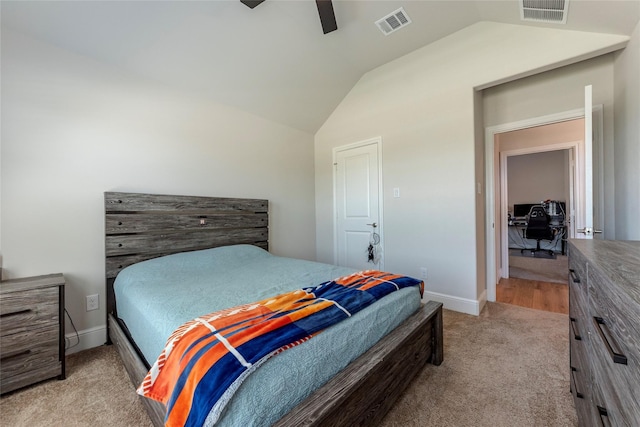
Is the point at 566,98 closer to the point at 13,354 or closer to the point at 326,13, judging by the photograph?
the point at 326,13

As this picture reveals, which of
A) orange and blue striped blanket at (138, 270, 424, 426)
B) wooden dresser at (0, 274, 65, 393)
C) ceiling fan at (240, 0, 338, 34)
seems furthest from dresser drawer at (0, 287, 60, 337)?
ceiling fan at (240, 0, 338, 34)

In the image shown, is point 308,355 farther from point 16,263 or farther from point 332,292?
point 16,263

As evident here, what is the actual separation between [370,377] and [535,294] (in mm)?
3097

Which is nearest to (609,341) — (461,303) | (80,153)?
(461,303)

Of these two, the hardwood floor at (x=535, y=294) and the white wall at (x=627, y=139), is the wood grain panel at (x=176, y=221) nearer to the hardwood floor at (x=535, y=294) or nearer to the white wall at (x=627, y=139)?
the hardwood floor at (x=535, y=294)

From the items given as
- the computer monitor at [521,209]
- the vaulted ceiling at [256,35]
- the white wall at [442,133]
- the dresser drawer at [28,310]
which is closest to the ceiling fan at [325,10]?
the vaulted ceiling at [256,35]

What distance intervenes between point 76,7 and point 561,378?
13.0 ft

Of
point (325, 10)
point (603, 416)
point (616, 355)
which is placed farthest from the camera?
point (325, 10)

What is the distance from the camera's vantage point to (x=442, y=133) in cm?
275

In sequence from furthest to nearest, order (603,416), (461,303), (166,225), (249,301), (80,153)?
1. (461,303)
2. (166,225)
3. (80,153)
4. (249,301)
5. (603,416)

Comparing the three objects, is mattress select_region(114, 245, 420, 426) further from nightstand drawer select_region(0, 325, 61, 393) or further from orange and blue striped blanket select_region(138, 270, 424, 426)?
nightstand drawer select_region(0, 325, 61, 393)

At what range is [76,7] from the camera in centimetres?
178

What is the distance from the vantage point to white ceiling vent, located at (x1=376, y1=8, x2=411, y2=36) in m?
2.41

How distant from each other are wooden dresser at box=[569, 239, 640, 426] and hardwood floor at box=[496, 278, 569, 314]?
6.72 feet
